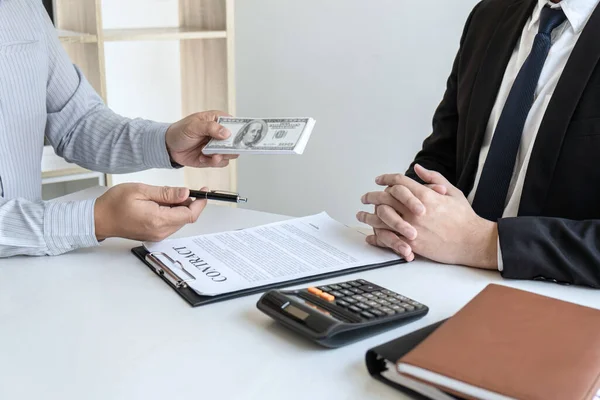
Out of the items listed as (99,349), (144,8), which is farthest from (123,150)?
Answer: (144,8)

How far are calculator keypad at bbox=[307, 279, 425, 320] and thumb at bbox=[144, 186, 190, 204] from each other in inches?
14.1

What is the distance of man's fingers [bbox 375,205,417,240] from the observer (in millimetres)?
1183

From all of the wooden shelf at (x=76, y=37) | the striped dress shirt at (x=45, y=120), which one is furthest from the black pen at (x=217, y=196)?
the wooden shelf at (x=76, y=37)

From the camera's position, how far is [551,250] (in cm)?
110

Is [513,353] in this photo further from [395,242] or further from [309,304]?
[395,242]

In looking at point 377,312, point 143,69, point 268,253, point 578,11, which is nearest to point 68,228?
point 268,253

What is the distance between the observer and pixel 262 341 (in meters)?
0.88

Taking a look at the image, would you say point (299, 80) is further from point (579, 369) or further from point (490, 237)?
point (579, 369)

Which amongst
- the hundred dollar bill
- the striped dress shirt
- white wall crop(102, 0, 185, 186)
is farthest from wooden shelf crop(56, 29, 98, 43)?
the hundred dollar bill

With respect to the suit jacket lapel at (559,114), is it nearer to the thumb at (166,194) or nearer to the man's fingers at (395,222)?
the man's fingers at (395,222)

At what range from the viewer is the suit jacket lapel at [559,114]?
4.26ft

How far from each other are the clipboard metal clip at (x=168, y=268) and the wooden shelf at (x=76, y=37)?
1.24 m

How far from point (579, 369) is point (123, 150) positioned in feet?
3.83

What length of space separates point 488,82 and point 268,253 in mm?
728
